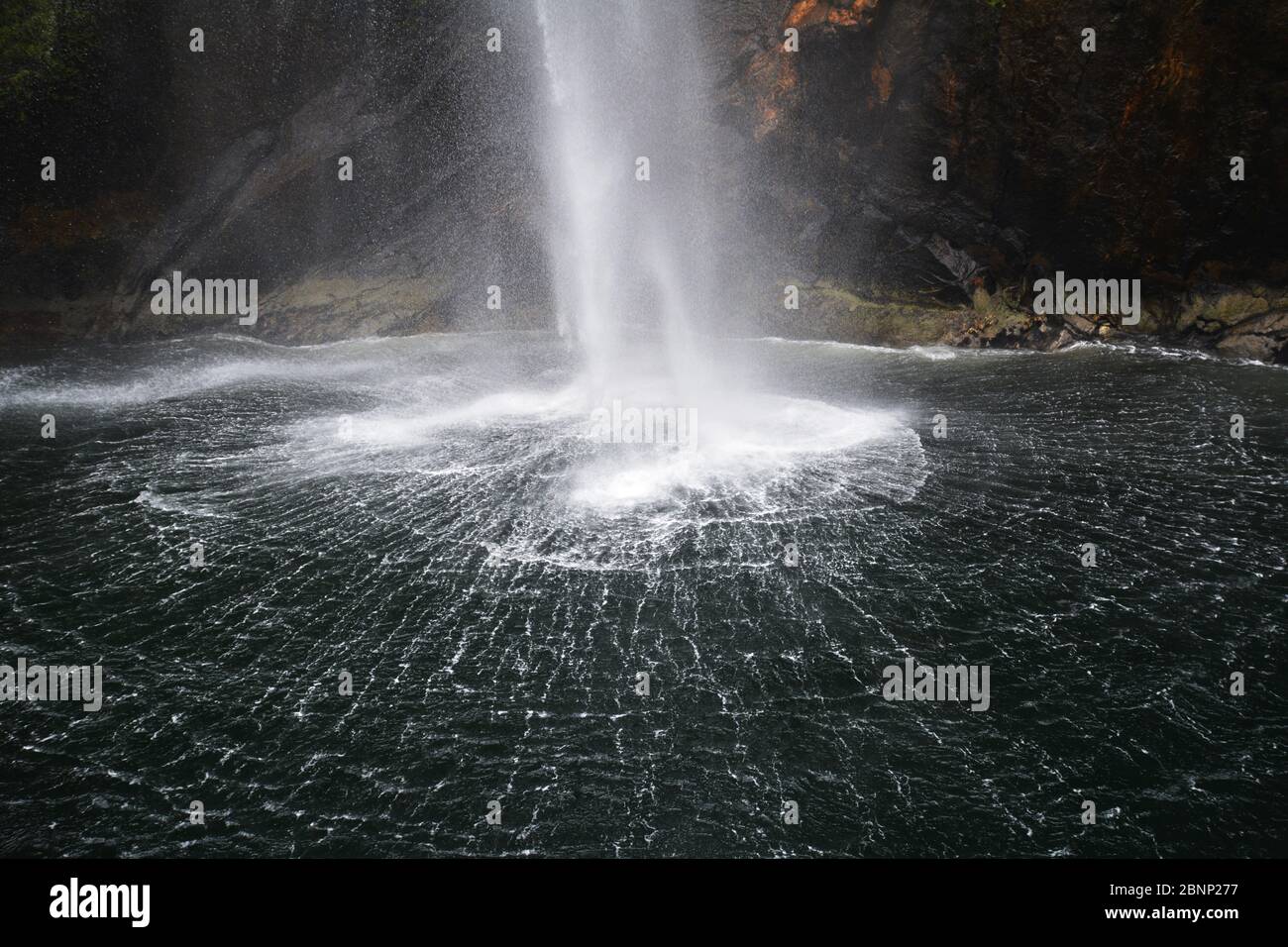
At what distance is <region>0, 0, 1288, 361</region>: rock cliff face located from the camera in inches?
1238

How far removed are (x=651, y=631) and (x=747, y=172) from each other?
32402mm

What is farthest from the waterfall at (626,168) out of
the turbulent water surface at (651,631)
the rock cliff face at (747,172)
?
the turbulent water surface at (651,631)

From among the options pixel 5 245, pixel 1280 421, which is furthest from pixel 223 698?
pixel 5 245

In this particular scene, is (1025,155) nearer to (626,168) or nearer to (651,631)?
(626,168)

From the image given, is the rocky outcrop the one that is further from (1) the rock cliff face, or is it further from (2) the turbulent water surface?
(2) the turbulent water surface

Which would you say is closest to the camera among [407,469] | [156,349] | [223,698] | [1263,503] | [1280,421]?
[223,698]

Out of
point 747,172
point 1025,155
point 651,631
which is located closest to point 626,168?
point 747,172

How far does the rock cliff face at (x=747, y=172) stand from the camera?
103ft

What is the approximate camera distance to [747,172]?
1582 inches

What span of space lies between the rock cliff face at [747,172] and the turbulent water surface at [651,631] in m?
Result: 11.5

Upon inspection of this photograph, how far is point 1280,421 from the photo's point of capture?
2264 centimetres

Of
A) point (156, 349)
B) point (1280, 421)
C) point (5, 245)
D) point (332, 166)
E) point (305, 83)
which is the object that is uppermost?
point (305, 83)
